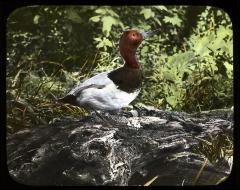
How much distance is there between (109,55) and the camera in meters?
1.57

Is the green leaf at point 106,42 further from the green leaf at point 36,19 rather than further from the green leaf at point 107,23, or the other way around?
the green leaf at point 36,19

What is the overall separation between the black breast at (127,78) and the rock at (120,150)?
0.07 m

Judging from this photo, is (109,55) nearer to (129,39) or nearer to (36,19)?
(129,39)

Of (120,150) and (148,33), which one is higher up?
(148,33)

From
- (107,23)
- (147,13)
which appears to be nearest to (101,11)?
(107,23)

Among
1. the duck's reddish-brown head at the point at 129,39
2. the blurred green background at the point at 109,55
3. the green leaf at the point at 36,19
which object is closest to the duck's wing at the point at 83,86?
the blurred green background at the point at 109,55

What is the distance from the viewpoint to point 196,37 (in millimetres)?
1601

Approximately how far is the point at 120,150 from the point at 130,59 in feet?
0.95

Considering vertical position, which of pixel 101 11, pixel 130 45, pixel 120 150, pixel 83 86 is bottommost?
pixel 120 150

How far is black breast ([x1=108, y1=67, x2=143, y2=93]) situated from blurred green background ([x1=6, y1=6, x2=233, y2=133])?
0.07 feet

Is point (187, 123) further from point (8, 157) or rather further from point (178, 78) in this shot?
point (8, 157)

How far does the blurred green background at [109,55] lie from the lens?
5.08 ft

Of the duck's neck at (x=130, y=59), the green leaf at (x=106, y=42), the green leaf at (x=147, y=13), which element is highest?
the green leaf at (x=147, y=13)

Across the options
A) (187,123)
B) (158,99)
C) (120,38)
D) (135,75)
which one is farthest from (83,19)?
(187,123)
